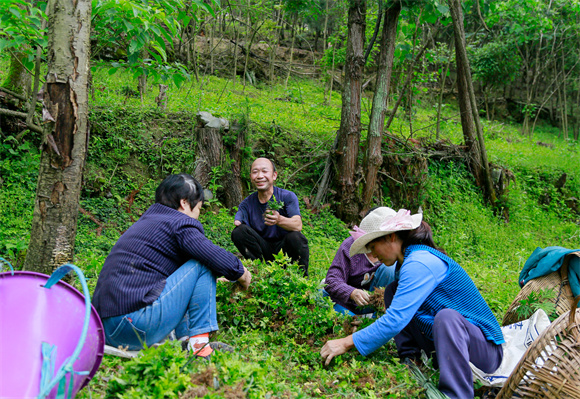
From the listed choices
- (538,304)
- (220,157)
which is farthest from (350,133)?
(538,304)

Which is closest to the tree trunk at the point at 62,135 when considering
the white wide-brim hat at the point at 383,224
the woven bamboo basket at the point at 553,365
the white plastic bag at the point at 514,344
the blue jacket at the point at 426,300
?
the white wide-brim hat at the point at 383,224

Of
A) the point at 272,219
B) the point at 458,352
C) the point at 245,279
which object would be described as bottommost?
the point at 458,352

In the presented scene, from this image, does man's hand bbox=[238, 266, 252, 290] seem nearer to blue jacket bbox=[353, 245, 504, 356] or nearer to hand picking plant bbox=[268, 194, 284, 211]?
blue jacket bbox=[353, 245, 504, 356]

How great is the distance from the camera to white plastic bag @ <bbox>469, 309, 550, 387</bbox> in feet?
9.67

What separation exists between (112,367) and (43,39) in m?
2.69

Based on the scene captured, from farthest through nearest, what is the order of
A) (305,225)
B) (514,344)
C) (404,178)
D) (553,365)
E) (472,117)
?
(472,117) → (404,178) → (305,225) → (514,344) → (553,365)

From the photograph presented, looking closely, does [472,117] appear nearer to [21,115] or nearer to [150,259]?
[21,115]

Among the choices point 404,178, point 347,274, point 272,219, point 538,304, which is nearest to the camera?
point 538,304

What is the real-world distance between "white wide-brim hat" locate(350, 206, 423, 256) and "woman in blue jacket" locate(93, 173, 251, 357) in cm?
85

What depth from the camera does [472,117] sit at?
30.6 feet

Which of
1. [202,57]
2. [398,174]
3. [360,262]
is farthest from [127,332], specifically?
[202,57]

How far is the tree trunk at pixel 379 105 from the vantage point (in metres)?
7.12

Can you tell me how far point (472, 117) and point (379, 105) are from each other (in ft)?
10.2

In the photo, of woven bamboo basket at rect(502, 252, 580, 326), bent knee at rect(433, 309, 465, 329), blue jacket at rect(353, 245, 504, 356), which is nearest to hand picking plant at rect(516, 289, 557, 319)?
woven bamboo basket at rect(502, 252, 580, 326)
